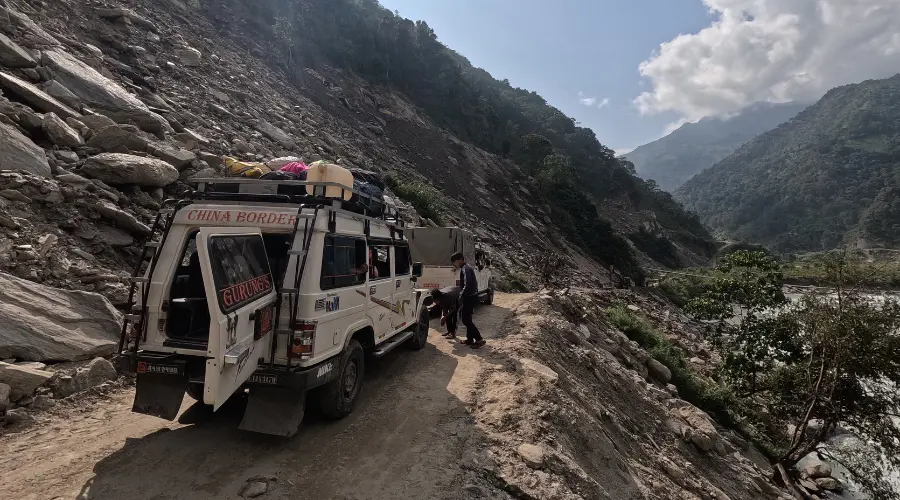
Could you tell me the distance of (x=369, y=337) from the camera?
5.72 m

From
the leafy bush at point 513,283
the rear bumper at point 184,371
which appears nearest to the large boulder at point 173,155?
the rear bumper at point 184,371

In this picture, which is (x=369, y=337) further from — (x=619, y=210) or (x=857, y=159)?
(x=857, y=159)

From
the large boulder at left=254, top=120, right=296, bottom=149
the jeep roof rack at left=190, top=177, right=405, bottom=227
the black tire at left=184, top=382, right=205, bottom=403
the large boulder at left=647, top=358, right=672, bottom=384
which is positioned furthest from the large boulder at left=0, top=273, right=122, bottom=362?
the large boulder at left=254, top=120, right=296, bottom=149

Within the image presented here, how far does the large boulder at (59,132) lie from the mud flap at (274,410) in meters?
7.20

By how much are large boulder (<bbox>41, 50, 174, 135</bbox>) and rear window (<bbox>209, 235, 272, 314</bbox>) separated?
28.4 ft

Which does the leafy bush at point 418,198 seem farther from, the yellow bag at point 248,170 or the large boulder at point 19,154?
the large boulder at point 19,154

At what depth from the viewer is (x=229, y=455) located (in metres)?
4.16

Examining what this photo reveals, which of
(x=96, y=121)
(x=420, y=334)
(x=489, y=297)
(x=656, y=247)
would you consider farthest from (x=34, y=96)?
(x=656, y=247)

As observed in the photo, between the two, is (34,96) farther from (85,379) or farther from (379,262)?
(379,262)

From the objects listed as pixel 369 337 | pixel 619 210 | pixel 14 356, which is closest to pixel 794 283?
pixel 619 210

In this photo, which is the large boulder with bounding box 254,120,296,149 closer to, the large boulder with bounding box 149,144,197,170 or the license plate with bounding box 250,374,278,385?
the large boulder with bounding box 149,144,197,170

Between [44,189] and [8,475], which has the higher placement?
[44,189]

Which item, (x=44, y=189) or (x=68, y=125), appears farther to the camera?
(x=68, y=125)

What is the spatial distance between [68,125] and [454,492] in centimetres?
980
